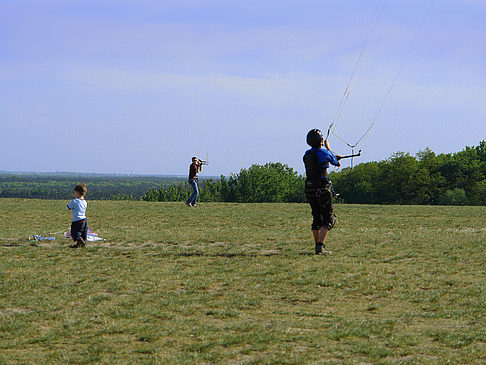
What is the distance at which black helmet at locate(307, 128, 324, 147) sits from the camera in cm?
1245

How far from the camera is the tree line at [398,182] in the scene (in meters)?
92.4

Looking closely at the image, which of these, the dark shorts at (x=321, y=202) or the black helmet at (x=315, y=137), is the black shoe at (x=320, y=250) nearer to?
the dark shorts at (x=321, y=202)

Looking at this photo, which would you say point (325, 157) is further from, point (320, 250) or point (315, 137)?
point (320, 250)

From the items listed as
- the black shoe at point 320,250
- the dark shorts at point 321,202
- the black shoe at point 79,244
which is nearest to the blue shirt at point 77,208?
the black shoe at point 79,244

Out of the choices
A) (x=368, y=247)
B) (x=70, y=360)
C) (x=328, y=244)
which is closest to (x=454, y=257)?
(x=368, y=247)

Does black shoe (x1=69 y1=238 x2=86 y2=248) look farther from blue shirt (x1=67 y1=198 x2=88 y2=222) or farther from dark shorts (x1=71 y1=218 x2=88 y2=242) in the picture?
blue shirt (x1=67 y1=198 x2=88 y2=222)

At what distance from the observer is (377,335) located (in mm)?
6609

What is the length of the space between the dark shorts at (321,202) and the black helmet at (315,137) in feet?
2.90

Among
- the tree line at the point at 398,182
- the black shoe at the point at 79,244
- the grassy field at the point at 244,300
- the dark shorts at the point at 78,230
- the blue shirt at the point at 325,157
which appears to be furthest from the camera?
the tree line at the point at 398,182

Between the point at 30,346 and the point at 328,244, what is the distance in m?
9.36

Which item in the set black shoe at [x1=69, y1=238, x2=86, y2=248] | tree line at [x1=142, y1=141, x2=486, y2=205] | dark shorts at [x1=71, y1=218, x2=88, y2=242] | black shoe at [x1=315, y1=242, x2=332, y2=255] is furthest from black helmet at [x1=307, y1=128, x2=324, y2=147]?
tree line at [x1=142, y1=141, x2=486, y2=205]

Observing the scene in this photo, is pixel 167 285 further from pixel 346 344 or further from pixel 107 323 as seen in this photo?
pixel 346 344

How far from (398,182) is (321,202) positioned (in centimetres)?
8793

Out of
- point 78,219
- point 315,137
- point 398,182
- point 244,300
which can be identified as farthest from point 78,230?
point 398,182
